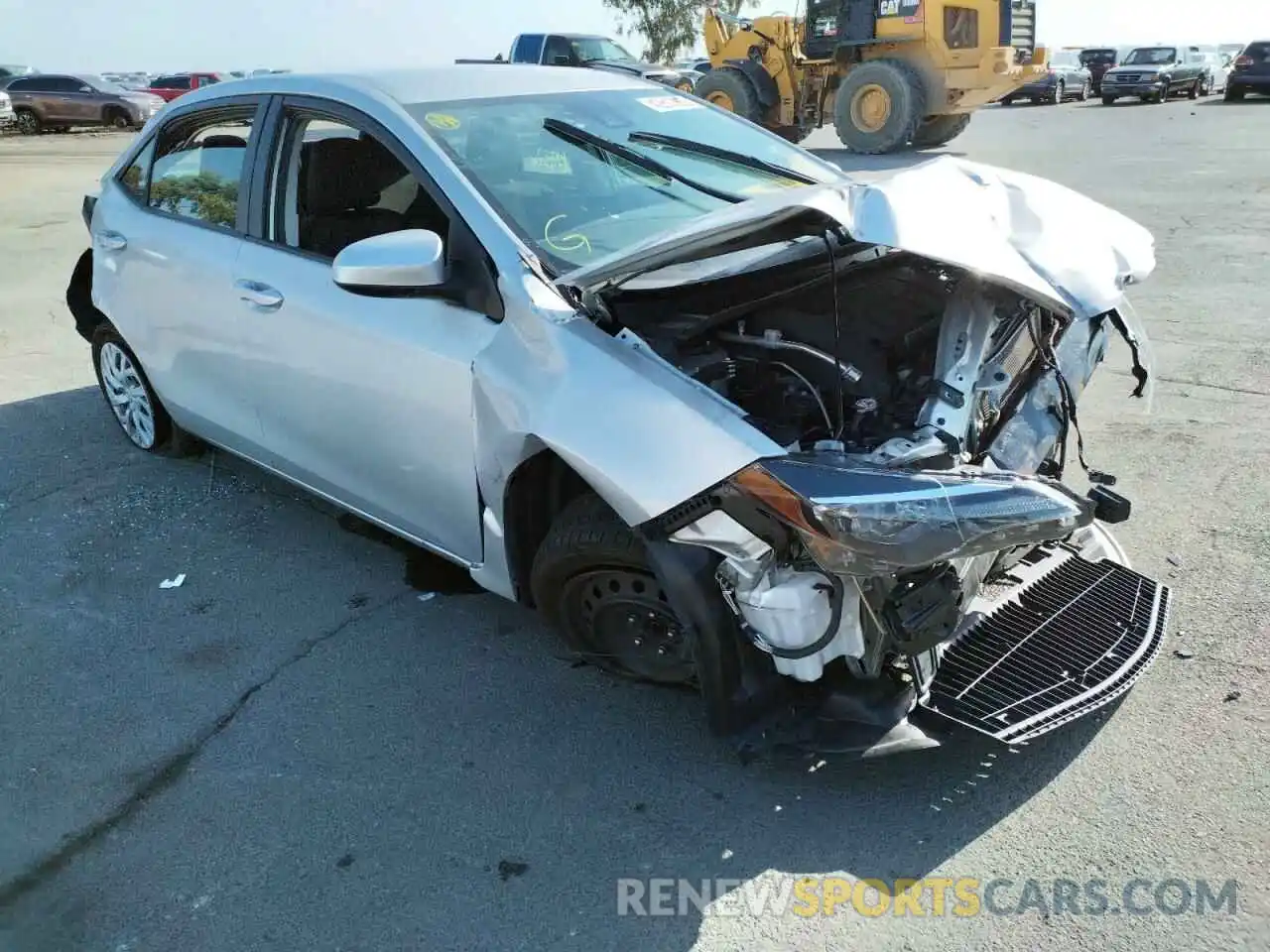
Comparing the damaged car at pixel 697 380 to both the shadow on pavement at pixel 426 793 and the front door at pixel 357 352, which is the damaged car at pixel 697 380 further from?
the shadow on pavement at pixel 426 793

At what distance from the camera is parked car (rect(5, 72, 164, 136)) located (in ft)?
88.2

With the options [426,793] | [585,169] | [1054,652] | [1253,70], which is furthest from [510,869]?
[1253,70]

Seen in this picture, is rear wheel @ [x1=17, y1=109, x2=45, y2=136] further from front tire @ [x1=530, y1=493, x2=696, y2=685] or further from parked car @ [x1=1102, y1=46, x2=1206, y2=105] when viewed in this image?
front tire @ [x1=530, y1=493, x2=696, y2=685]

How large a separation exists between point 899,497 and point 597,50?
71.3ft

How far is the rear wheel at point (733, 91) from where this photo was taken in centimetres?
1770

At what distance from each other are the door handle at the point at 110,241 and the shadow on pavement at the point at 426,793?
167cm

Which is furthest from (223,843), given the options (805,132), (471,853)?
(805,132)

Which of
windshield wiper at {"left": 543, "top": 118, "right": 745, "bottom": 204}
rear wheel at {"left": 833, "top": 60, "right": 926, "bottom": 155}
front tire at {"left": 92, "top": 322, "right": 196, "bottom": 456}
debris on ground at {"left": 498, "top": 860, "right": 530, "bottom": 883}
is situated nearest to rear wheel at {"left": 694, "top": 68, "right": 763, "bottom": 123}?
rear wheel at {"left": 833, "top": 60, "right": 926, "bottom": 155}

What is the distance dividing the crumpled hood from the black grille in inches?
34.4

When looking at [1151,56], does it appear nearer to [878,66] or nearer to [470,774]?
[878,66]

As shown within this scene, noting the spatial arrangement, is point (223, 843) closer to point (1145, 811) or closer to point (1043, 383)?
point (1145, 811)

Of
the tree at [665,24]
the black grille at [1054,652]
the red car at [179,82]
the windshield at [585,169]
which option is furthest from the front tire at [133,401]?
the tree at [665,24]

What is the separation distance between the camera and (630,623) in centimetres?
295

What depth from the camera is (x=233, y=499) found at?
473 centimetres
